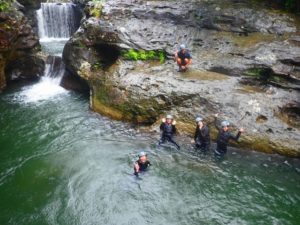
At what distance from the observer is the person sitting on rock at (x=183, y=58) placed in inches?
558

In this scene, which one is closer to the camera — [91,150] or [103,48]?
[91,150]

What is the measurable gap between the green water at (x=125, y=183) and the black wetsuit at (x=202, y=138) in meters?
0.41

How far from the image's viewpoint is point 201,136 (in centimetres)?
1167

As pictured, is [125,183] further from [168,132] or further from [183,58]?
[183,58]

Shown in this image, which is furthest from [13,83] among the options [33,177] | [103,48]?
[33,177]

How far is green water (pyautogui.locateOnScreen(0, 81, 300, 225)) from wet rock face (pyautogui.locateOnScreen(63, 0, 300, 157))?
1.09 metres

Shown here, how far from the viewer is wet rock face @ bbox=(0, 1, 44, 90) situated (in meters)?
16.7

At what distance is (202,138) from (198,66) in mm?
4207

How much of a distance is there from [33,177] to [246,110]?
25.8ft

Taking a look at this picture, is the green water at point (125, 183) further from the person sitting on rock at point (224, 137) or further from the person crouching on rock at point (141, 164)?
the person sitting on rock at point (224, 137)

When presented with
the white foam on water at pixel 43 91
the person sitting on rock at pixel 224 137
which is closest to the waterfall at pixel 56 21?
the white foam on water at pixel 43 91

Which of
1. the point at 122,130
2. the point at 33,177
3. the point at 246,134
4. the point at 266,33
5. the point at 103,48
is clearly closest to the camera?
the point at 33,177

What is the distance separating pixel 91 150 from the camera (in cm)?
1223

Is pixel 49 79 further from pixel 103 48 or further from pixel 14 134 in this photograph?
pixel 14 134
